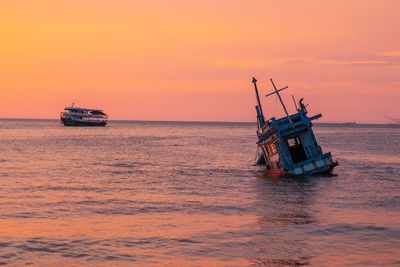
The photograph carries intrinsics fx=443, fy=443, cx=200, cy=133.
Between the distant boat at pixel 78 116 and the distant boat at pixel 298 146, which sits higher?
the distant boat at pixel 78 116

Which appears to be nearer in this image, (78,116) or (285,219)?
(285,219)

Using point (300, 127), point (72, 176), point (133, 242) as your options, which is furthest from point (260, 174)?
point (133, 242)

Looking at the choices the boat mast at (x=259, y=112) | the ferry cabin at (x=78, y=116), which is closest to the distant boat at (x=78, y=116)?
the ferry cabin at (x=78, y=116)

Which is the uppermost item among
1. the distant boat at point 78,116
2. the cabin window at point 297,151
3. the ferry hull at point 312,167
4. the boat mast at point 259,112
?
the distant boat at point 78,116

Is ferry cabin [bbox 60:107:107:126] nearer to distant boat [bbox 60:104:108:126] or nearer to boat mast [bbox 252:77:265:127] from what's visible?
distant boat [bbox 60:104:108:126]

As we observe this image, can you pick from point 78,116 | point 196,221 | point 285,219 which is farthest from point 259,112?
point 78,116

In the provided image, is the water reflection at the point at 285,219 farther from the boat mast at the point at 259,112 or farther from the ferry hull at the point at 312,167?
the boat mast at the point at 259,112

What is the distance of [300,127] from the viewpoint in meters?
32.7

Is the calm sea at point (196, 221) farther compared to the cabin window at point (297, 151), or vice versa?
the cabin window at point (297, 151)

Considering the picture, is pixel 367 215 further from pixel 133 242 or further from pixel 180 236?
pixel 133 242

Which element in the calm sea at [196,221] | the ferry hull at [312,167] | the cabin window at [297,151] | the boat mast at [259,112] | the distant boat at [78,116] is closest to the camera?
the calm sea at [196,221]

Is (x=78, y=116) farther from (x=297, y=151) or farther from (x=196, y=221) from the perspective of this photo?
(x=196, y=221)

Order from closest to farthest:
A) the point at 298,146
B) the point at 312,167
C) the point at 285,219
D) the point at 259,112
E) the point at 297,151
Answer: the point at 285,219 < the point at 312,167 < the point at 298,146 < the point at 297,151 < the point at 259,112

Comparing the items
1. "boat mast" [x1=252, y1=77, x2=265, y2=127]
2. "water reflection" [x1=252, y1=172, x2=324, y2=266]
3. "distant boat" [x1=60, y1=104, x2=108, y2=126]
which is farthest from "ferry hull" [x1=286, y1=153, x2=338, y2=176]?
"distant boat" [x1=60, y1=104, x2=108, y2=126]
